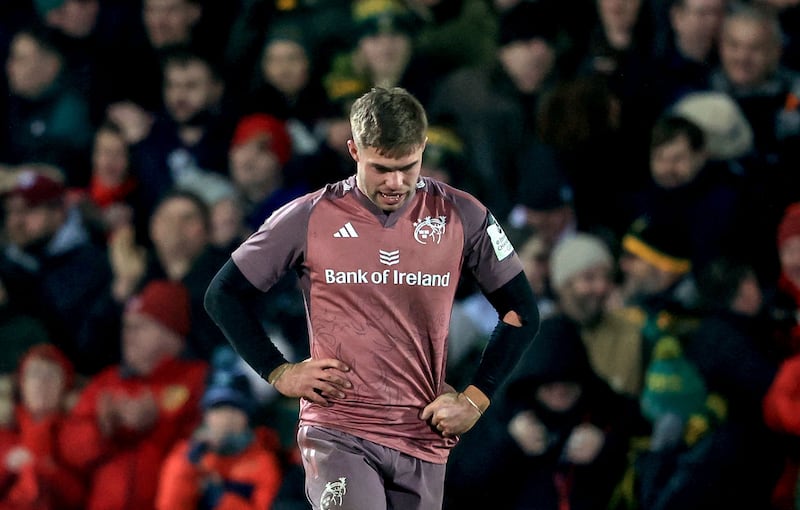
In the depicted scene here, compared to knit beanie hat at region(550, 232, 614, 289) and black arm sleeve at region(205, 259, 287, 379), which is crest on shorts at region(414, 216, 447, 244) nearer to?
black arm sleeve at region(205, 259, 287, 379)

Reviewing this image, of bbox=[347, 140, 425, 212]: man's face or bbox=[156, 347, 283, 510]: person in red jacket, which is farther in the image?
bbox=[156, 347, 283, 510]: person in red jacket

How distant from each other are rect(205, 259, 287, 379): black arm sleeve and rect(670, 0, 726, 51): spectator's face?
12.1 ft

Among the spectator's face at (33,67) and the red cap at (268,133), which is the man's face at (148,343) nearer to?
the red cap at (268,133)

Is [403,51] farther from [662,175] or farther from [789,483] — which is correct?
[789,483]

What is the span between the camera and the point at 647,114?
24.1 feet

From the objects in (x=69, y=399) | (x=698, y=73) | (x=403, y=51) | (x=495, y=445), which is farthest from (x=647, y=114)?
(x=69, y=399)

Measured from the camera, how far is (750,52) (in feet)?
23.6

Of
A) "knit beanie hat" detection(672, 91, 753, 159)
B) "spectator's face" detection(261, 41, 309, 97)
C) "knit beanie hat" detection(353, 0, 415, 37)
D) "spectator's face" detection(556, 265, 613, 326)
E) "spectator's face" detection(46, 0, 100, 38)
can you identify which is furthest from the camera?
"spectator's face" detection(46, 0, 100, 38)

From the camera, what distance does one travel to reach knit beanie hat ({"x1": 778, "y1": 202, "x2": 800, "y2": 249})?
6852 mm

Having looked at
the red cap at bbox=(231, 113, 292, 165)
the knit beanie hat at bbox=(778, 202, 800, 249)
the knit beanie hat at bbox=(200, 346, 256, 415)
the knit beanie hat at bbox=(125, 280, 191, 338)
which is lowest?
the knit beanie hat at bbox=(200, 346, 256, 415)

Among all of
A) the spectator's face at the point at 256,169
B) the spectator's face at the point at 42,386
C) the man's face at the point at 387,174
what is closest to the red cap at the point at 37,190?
the spectator's face at the point at 42,386

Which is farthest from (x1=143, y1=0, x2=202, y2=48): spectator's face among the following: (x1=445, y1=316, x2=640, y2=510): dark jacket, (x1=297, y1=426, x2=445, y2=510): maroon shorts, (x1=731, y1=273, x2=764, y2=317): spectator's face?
(x1=297, y1=426, x2=445, y2=510): maroon shorts

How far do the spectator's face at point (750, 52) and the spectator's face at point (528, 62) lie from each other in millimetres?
925

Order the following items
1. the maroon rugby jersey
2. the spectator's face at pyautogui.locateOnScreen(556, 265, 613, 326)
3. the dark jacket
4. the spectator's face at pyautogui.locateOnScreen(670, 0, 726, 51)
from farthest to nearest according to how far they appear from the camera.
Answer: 1. the spectator's face at pyautogui.locateOnScreen(670, 0, 726, 51)
2. the spectator's face at pyautogui.locateOnScreen(556, 265, 613, 326)
3. the dark jacket
4. the maroon rugby jersey
